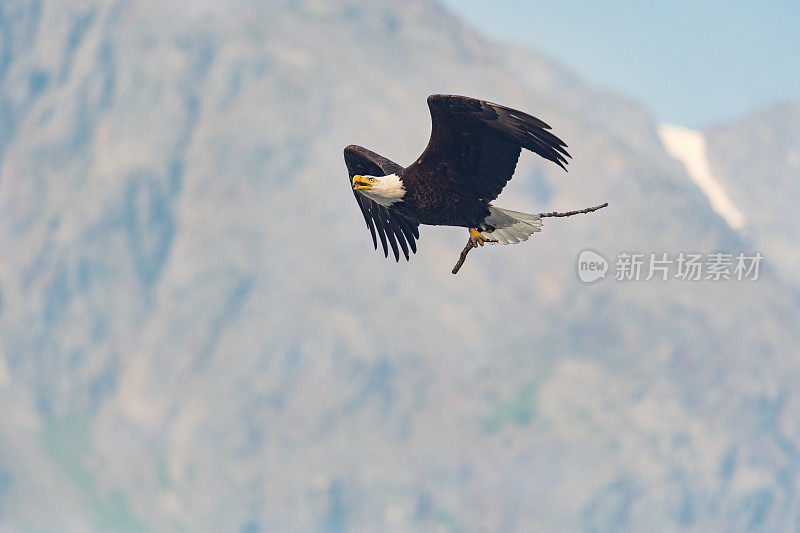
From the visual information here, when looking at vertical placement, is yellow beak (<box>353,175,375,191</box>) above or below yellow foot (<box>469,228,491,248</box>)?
above

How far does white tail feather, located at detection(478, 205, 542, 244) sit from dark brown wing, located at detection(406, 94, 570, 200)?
60 centimetres

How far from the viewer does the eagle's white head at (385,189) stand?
22.2 metres

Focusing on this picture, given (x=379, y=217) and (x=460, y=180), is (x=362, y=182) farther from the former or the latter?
(x=379, y=217)

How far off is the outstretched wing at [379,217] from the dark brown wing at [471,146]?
3.27 m

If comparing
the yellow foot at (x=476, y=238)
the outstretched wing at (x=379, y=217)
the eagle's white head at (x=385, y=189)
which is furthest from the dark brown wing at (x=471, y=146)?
the outstretched wing at (x=379, y=217)

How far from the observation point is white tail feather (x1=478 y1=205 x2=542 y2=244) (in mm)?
21781

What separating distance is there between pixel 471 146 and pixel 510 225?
1828mm

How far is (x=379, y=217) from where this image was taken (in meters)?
26.4

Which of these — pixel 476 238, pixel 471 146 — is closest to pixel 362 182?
pixel 471 146

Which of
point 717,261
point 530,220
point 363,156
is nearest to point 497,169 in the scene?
point 530,220

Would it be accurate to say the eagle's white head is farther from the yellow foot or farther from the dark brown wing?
the yellow foot

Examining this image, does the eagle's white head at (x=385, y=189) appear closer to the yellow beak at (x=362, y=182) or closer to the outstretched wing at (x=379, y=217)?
the yellow beak at (x=362, y=182)

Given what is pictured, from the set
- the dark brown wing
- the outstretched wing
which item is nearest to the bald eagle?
the dark brown wing

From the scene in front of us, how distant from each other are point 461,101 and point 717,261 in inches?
922
